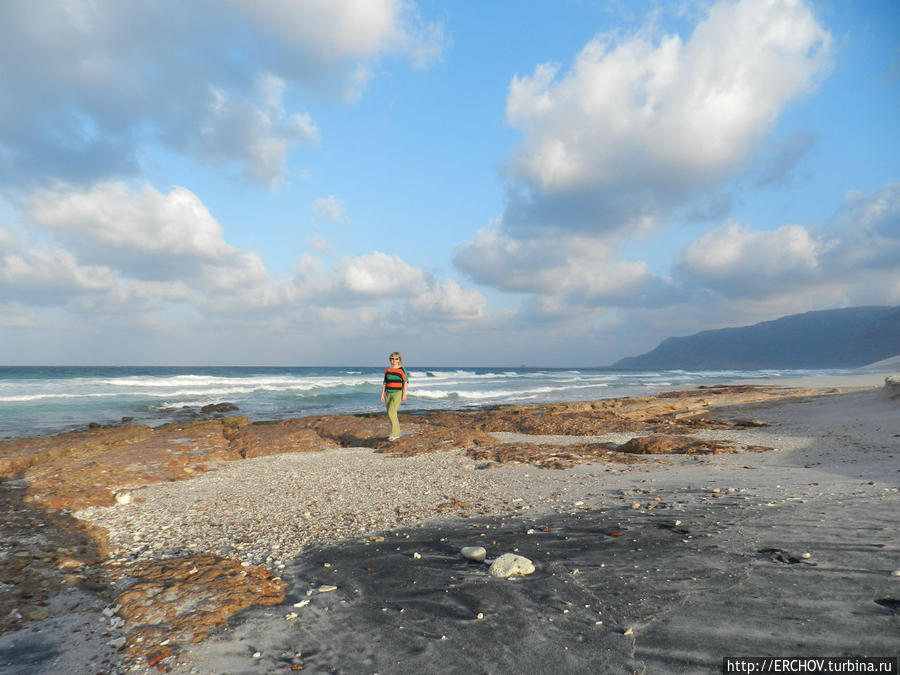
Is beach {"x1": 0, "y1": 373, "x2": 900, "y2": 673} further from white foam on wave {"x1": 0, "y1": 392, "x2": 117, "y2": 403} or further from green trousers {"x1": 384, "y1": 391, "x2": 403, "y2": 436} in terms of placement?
white foam on wave {"x1": 0, "y1": 392, "x2": 117, "y2": 403}

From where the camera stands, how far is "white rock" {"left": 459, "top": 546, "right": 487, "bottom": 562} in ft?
14.9

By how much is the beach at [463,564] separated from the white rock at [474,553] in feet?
0.23

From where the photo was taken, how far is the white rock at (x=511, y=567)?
4.07 metres

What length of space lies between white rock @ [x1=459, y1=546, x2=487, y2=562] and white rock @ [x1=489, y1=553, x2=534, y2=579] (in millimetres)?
360

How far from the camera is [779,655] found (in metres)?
2.68

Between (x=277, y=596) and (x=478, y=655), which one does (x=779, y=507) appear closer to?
(x=478, y=655)

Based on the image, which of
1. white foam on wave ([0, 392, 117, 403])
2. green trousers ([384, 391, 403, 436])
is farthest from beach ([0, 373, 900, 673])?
white foam on wave ([0, 392, 117, 403])

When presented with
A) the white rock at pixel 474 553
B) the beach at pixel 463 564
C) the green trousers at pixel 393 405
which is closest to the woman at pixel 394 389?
the green trousers at pixel 393 405

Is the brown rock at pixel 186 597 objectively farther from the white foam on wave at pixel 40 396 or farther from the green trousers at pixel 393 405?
the white foam on wave at pixel 40 396

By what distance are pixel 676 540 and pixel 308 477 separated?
7354 mm

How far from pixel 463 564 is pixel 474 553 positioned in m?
0.15

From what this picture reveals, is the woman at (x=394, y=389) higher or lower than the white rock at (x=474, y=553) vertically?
higher

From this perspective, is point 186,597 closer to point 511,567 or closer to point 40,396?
point 511,567

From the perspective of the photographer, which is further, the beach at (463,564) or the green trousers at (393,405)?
the green trousers at (393,405)
